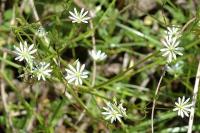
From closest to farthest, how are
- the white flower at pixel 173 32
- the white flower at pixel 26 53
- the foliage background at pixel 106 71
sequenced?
the white flower at pixel 26 53
the white flower at pixel 173 32
the foliage background at pixel 106 71

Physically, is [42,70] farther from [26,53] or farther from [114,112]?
[114,112]

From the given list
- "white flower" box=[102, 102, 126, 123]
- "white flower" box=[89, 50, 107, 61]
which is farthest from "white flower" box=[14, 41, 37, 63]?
"white flower" box=[89, 50, 107, 61]

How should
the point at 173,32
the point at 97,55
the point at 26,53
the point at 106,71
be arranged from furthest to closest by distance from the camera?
1. the point at 106,71
2. the point at 97,55
3. the point at 173,32
4. the point at 26,53

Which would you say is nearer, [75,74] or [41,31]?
[75,74]

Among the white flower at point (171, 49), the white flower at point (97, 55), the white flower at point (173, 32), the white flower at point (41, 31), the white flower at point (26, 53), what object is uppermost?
the white flower at point (97, 55)

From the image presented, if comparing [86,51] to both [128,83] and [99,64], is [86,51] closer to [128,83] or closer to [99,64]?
[99,64]

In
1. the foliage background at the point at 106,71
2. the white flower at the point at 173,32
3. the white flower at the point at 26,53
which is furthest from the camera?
the foliage background at the point at 106,71

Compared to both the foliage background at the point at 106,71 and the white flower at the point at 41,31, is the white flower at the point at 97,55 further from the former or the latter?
the white flower at the point at 41,31

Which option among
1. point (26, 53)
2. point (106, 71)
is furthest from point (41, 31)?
point (106, 71)

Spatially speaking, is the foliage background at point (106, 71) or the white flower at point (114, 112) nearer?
the white flower at point (114, 112)

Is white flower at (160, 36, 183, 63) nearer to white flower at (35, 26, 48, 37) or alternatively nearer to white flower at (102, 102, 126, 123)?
white flower at (102, 102, 126, 123)

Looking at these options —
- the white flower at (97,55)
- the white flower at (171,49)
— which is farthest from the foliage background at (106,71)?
the white flower at (171,49)
